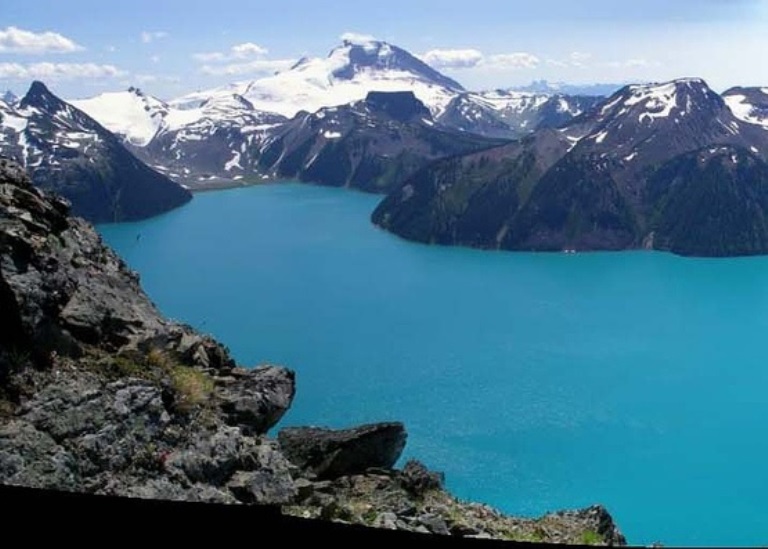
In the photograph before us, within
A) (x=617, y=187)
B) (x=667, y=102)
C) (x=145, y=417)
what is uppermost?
(x=667, y=102)

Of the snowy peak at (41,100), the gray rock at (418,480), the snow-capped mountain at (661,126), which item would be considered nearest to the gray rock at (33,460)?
the gray rock at (418,480)

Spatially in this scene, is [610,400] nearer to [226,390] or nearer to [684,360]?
[684,360]

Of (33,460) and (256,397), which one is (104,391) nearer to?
(33,460)

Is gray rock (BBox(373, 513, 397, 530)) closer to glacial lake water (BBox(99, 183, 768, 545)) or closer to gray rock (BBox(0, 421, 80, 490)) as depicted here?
gray rock (BBox(0, 421, 80, 490))

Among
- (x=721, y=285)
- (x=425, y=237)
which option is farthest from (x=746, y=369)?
(x=425, y=237)

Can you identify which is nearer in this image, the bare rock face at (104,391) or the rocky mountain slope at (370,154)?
the bare rock face at (104,391)

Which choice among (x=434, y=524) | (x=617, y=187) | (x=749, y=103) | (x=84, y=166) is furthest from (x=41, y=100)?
(x=434, y=524)

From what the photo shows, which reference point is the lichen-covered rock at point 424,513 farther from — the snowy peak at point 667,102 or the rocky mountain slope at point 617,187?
the snowy peak at point 667,102
